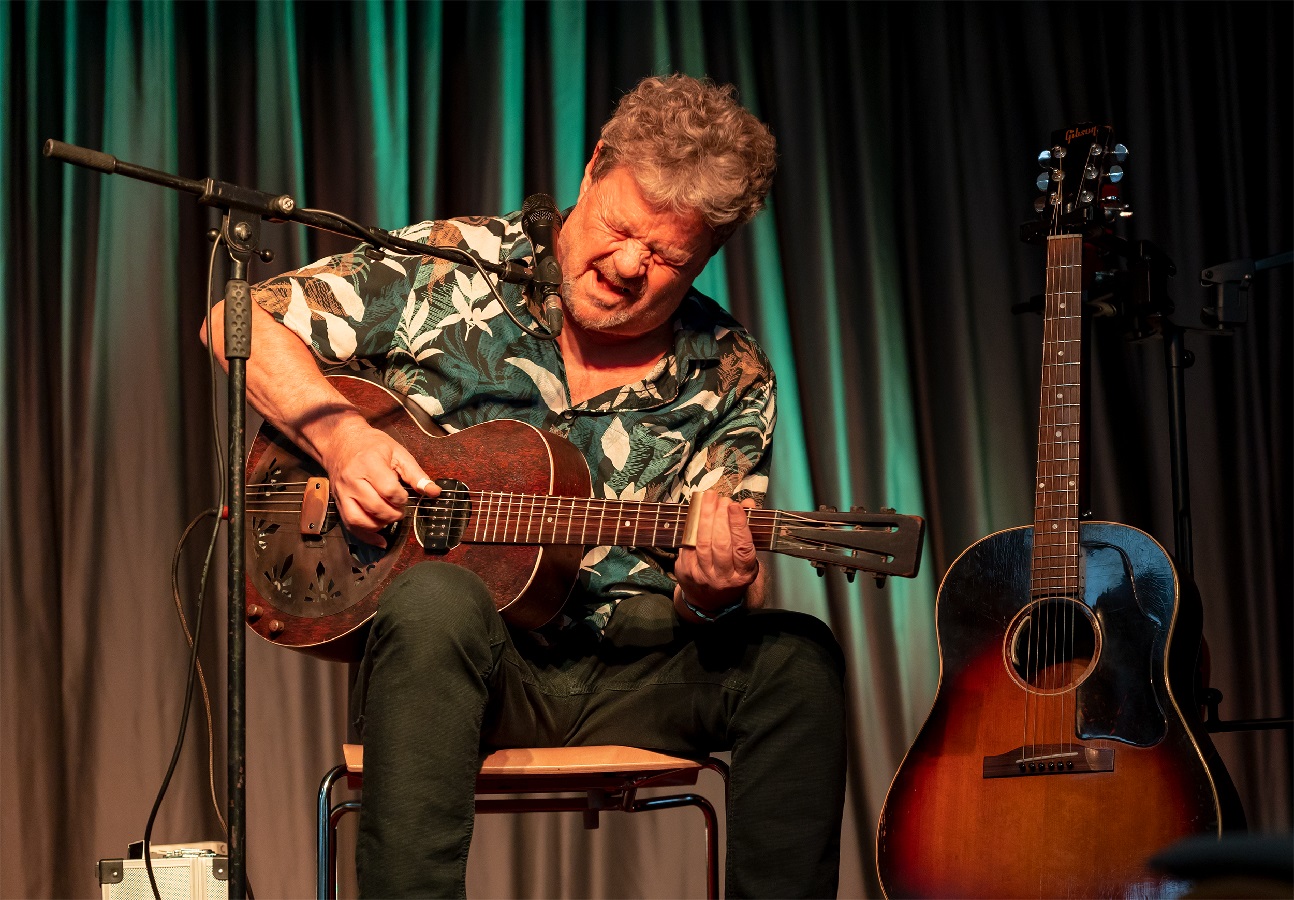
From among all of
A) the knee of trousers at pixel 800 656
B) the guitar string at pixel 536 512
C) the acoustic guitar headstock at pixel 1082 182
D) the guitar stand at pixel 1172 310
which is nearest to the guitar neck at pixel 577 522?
the guitar string at pixel 536 512

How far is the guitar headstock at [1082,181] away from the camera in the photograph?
7.60 ft

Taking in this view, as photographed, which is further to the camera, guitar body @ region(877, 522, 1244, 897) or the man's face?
the man's face

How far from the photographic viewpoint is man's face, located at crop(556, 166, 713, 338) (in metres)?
2.12

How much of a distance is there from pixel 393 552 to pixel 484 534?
0.50ft

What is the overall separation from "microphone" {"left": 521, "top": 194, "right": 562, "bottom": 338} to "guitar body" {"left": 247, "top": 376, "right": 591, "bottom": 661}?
220 mm

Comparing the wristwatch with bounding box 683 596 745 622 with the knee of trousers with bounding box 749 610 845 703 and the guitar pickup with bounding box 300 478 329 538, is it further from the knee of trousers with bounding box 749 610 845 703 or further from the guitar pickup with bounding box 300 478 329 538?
the guitar pickup with bounding box 300 478 329 538

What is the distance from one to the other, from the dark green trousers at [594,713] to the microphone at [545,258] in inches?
15.6

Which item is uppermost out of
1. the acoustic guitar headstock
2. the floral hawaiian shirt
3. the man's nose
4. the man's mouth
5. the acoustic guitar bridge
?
the acoustic guitar headstock

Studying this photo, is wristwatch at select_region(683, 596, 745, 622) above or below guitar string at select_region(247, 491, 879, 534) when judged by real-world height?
below

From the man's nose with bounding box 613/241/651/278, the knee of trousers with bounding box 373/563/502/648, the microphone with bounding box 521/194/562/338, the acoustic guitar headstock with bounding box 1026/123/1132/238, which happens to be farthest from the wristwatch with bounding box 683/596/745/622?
the acoustic guitar headstock with bounding box 1026/123/1132/238

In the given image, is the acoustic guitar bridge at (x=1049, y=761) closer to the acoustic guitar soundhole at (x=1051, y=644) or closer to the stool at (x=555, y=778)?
the acoustic guitar soundhole at (x=1051, y=644)

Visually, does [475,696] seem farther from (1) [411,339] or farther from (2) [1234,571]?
(2) [1234,571]

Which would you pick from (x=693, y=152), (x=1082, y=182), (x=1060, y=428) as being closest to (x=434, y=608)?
(x=693, y=152)

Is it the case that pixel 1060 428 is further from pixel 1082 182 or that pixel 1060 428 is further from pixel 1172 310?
pixel 1172 310
